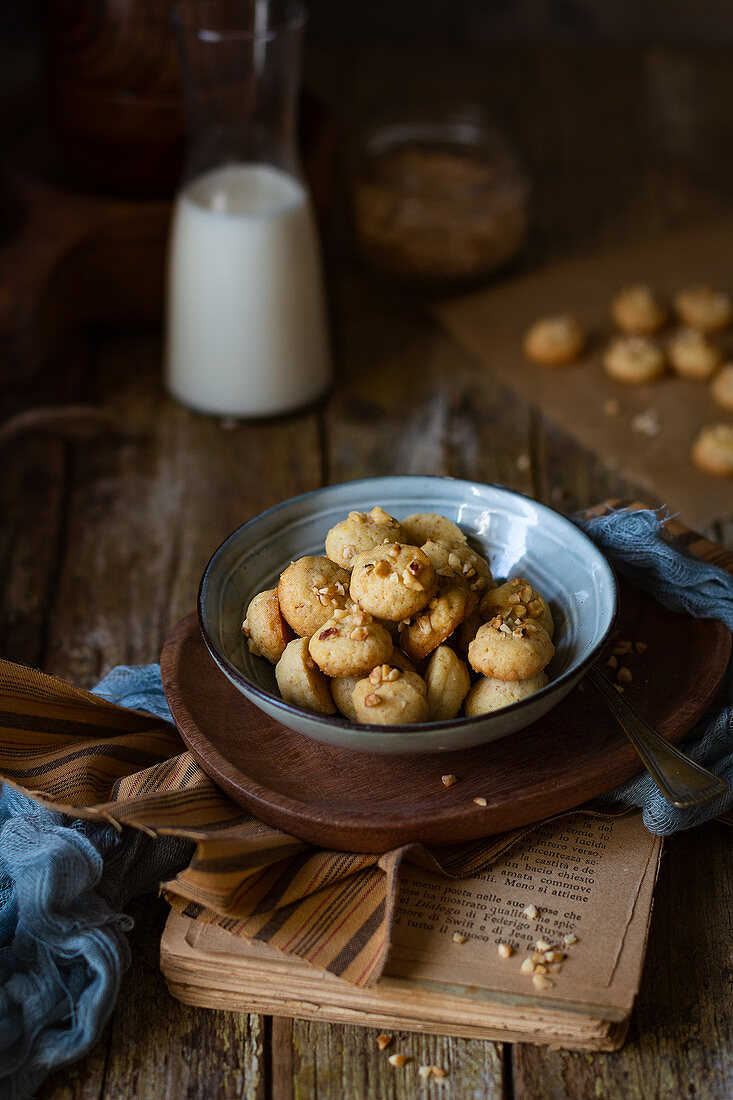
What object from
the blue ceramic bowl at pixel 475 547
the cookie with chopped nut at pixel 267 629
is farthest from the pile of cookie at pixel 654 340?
the cookie with chopped nut at pixel 267 629

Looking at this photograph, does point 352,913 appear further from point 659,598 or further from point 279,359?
point 279,359

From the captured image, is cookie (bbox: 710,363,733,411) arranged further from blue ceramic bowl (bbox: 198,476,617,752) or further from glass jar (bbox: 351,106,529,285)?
blue ceramic bowl (bbox: 198,476,617,752)

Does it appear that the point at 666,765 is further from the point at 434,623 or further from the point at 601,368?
the point at 601,368

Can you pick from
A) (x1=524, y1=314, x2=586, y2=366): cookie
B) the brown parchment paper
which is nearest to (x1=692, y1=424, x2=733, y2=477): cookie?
the brown parchment paper

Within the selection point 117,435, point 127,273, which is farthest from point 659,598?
point 127,273

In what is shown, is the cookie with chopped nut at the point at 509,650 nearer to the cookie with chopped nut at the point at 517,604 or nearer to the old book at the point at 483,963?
A: the cookie with chopped nut at the point at 517,604
